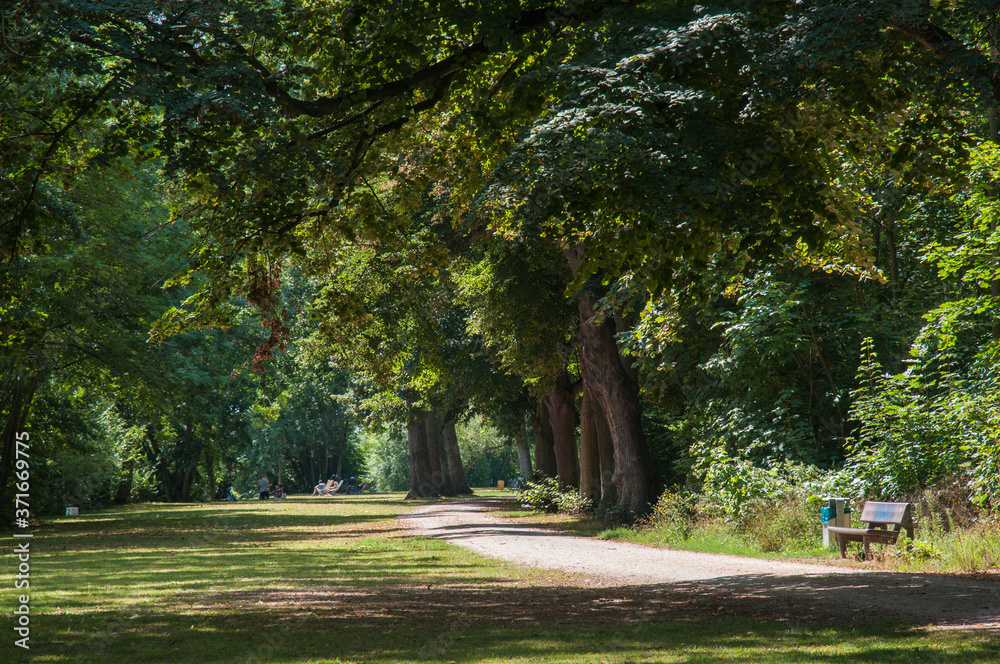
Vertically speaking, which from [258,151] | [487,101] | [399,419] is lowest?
[399,419]

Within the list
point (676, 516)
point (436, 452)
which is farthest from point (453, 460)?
point (676, 516)

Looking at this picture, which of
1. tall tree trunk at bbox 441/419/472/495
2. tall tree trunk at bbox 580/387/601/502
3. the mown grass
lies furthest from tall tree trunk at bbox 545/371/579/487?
tall tree trunk at bbox 441/419/472/495

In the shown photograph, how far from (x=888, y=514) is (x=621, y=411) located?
362 inches

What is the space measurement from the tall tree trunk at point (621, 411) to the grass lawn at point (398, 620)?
625 cm

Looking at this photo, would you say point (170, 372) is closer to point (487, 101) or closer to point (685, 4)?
point (487, 101)

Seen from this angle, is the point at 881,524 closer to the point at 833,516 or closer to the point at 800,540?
the point at 833,516

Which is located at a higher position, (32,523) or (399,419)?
(399,419)

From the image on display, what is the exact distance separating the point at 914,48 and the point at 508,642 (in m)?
7.75

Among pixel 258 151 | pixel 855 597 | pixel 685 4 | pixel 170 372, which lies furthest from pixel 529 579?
pixel 170 372

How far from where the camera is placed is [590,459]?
85.7 feet

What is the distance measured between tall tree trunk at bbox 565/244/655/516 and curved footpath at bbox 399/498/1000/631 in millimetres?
2560

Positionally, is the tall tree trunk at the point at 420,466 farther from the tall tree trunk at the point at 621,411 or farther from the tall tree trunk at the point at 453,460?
the tall tree trunk at the point at 621,411

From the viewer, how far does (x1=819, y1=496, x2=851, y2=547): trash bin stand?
1330 centimetres

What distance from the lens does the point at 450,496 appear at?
48.6m
